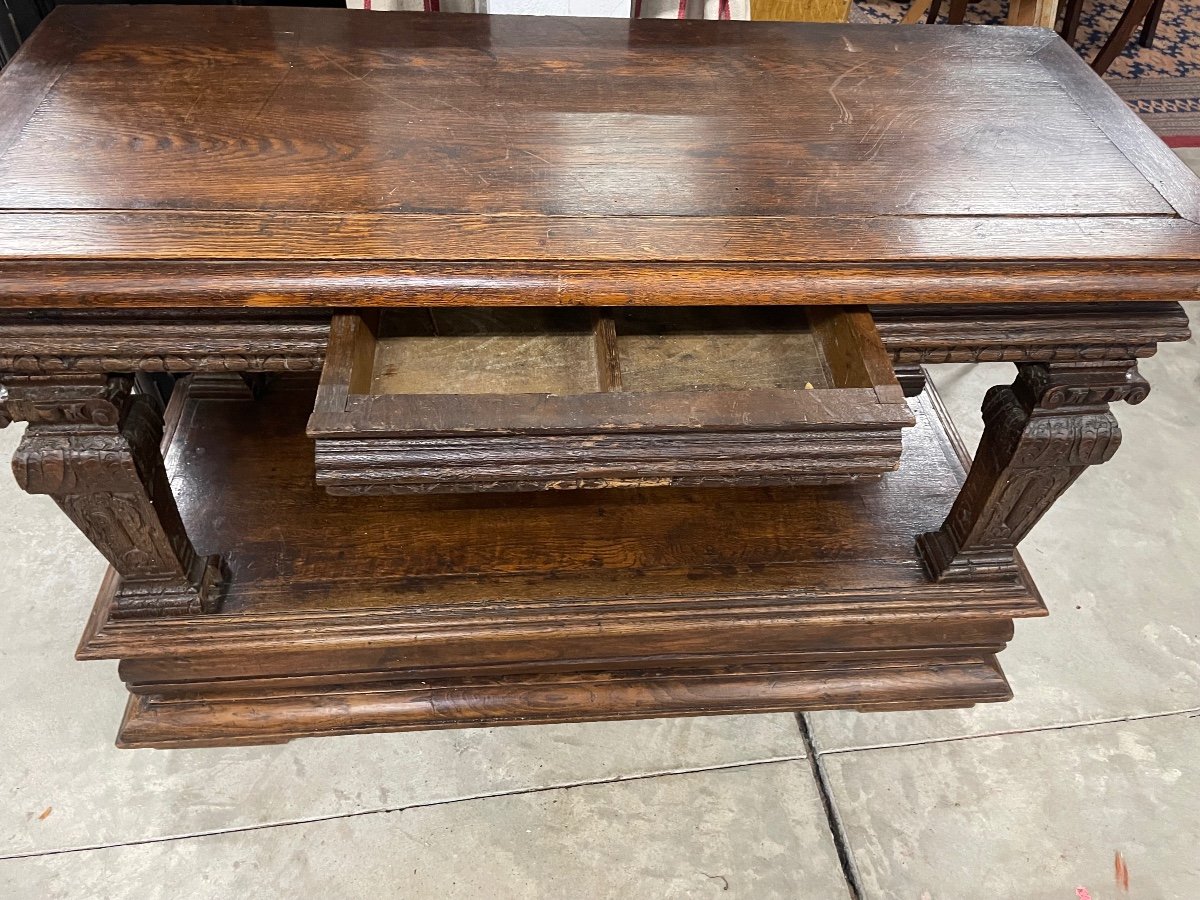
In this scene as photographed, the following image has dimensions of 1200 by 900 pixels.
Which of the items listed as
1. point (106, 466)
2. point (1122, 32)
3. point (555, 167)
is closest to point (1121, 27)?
point (1122, 32)

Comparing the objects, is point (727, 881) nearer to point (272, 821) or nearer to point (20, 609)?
point (272, 821)

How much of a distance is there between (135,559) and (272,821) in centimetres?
41

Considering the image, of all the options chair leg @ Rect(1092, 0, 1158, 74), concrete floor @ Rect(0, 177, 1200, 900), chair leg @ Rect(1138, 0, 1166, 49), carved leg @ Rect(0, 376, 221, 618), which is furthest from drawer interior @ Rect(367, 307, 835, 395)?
chair leg @ Rect(1138, 0, 1166, 49)

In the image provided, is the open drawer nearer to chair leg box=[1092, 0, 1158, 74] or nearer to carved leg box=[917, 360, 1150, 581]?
carved leg box=[917, 360, 1150, 581]

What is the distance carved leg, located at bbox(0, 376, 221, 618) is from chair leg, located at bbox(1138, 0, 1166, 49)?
339 centimetres

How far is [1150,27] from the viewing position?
2992 millimetres

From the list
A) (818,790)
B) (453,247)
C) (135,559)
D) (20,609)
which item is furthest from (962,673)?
A: (20,609)

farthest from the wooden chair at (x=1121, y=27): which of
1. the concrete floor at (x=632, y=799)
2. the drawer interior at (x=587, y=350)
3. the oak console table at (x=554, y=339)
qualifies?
the drawer interior at (x=587, y=350)

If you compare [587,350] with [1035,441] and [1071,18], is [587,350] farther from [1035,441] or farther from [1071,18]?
[1071,18]

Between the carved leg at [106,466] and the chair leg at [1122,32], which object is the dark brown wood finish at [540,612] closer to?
the carved leg at [106,466]

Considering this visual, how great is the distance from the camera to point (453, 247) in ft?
2.75

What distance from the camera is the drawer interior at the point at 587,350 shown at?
38.7 inches

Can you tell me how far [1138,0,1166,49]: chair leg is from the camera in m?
2.98

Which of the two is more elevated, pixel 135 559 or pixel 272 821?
pixel 135 559
